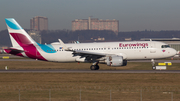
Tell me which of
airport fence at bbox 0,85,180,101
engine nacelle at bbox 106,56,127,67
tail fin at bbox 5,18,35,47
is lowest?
airport fence at bbox 0,85,180,101

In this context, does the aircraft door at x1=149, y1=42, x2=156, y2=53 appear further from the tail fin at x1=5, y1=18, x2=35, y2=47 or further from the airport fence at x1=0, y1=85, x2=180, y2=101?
the tail fin at x1=5, y1=18, x2=35, y2=47

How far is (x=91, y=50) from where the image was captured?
152 feet

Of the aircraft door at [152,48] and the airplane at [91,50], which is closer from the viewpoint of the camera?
the airplane at [91,50]

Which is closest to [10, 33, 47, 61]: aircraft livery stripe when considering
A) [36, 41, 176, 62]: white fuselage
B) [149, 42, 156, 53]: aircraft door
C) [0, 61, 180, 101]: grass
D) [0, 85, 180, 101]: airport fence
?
[36, 41, 176, 62]: white fuselage

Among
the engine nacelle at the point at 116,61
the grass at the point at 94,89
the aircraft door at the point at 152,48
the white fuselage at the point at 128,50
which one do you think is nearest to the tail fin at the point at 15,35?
the white fuselage at the point at 128,50

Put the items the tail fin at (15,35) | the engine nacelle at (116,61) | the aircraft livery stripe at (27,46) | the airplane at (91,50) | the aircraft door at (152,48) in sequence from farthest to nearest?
the tail fin at (15,35)
the aircraft livery stripe at (27,46)
the aircraft door at (152,48)
the airplane at (91,50)
the engine nacelle at (116,61)

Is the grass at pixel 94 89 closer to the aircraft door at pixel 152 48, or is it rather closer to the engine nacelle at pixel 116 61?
the engine nacelle at pixel 116 61

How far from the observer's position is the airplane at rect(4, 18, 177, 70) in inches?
1763

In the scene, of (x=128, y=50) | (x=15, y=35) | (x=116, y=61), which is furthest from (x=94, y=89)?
(x=15, y=35)

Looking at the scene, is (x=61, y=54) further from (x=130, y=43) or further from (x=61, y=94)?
(x=61, y=94)

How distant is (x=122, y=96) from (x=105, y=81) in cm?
981

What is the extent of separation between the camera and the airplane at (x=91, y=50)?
4478 cm

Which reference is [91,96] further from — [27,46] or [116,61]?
[27,46]

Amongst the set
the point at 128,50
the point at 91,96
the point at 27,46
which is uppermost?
the point at 27,46
